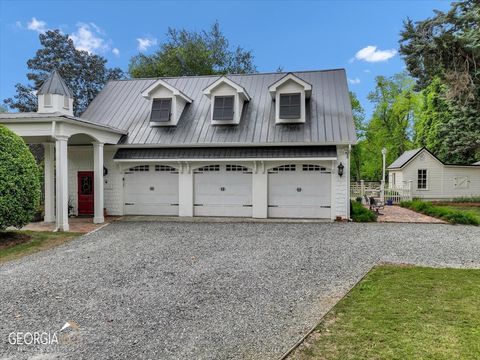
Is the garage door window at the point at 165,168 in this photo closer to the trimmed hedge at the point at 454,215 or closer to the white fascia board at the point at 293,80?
the white fascia board at the point at 293,80

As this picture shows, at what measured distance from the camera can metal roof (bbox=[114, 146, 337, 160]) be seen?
40.6ft

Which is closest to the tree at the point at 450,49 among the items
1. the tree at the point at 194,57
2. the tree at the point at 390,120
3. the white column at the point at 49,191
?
the white column at the point at 49,191

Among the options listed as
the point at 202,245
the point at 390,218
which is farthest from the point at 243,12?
the point at 202,245

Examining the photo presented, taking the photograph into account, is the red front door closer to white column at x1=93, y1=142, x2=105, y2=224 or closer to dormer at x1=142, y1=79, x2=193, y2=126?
white column at x1=93, y1=142, x2=105, y2=224

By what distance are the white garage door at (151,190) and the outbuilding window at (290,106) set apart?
16.8 ft

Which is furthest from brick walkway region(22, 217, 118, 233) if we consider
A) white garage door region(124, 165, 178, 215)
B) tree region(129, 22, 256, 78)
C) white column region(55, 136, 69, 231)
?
tree region(129, 22, 256, 78)

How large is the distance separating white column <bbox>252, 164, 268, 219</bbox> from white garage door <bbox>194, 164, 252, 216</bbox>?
0.29 metres

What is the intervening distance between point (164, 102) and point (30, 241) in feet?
25.3

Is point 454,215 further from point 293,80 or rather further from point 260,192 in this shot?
point 293,80

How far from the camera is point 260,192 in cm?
1298

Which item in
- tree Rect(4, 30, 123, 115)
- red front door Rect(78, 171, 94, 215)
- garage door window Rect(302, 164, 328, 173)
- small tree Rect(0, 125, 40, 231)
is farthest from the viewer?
tree Rect(4, 30, 123, 115)

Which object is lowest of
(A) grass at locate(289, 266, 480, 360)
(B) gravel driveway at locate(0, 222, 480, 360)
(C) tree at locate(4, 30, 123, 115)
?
(B) gravel driveway at locate(0, 222, 480, 360)

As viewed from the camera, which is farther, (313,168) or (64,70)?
(64,70)

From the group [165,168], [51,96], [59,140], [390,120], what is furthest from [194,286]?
[390,120]
